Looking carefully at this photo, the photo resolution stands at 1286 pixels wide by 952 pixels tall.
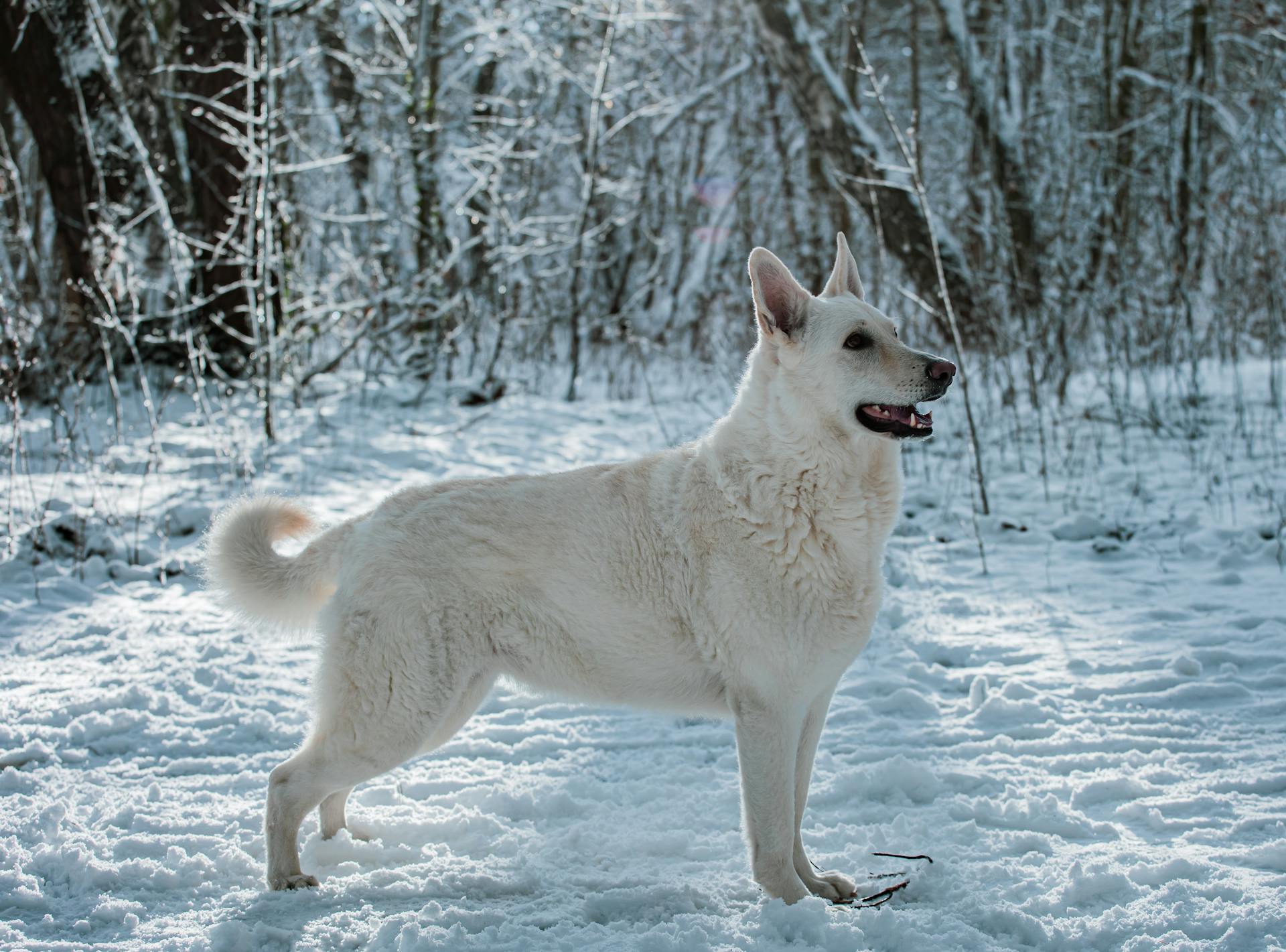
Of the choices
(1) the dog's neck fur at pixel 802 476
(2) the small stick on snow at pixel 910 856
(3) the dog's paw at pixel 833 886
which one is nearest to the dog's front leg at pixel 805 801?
(3) the dog's paw at pixel 833 886

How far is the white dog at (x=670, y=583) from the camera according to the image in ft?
8.87

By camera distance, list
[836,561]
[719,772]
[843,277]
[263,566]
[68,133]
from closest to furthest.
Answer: [836,561], [263,566], [843,277], [719,772], [68,133]

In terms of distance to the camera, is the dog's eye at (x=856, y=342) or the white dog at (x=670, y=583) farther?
the dog's eye at (x=856, y=342)

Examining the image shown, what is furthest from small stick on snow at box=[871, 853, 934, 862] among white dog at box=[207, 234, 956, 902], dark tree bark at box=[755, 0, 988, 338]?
dark tree bark at box=[755, 0, 988, 338]

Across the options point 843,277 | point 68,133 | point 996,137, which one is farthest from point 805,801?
point 68,133

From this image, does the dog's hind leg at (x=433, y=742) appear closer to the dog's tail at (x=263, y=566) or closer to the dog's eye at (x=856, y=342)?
the dog's tail at (x=263, y=566)

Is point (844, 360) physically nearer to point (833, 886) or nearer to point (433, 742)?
point (833, 886)

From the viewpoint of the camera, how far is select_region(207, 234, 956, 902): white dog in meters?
Answer: 2.70

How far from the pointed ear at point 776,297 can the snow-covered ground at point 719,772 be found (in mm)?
1579

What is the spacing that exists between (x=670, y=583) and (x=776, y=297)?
951mm

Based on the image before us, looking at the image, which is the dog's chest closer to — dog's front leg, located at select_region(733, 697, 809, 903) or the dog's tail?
dog's front leg, located at select_region(733, 697, 809, 903)

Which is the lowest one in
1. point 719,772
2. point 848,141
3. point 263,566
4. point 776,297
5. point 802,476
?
point 719,772

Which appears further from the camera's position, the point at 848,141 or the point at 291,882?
the point at 848,141

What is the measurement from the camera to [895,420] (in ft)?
9.24
